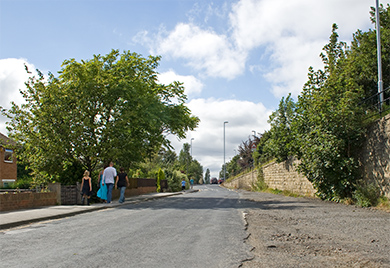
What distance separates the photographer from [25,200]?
44.1 ft

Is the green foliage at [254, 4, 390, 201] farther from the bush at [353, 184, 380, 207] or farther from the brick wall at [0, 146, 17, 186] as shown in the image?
the brick wall at [0, 146, 17, 186]

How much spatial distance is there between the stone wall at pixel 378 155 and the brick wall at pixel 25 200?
13.0 meters

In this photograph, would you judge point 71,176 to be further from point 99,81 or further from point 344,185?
point 344,185

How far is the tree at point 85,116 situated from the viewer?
16.6m

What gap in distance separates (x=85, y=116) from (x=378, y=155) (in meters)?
12.9

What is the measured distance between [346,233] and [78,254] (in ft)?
17.3

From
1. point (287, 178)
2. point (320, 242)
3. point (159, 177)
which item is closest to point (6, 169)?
point (159, 177)

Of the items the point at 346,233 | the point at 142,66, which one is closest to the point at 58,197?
the point at 142,66

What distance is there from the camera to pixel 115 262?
15.8ft

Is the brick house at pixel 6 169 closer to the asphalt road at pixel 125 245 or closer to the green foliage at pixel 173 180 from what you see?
the green foliage at pixel 173 180

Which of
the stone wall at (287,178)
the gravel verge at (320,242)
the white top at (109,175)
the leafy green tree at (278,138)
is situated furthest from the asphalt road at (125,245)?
the leafy green tree at (278,138)

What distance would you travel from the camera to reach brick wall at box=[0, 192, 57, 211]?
→ 40.4 feet

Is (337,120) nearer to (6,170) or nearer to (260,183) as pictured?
(260,183)

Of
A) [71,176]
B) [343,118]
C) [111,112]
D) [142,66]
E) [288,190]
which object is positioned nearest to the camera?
[343,118]
